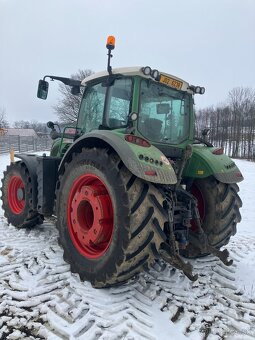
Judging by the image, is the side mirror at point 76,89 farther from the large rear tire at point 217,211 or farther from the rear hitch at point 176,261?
the rear hitch at point 176,261

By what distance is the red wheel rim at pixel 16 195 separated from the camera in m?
5.05

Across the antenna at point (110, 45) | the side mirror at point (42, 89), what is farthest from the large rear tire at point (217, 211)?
the side mirror at point (42, 89)

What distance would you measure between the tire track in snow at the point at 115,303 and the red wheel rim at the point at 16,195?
1.35 meters

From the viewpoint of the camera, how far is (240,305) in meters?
2.92

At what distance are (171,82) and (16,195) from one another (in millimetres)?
3234

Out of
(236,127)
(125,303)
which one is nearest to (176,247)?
(125,303)

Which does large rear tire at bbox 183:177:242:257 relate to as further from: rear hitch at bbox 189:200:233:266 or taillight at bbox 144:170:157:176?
taillight at bbox 144:170:157:176

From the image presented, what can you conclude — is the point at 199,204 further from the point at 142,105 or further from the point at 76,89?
the point at 76,89

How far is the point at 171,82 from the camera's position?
359 centimetres

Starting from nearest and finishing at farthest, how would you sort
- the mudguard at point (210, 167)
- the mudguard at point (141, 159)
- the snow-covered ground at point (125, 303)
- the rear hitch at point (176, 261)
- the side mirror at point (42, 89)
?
the snow-covered ground at point (125, 303)
the mudguard at point (141, 159)
the rear hitch at point (176, 261)
the mudguard at point (210, 167)
the side mirror at point (42, 89)

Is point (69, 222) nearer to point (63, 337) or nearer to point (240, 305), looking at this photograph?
point (63, 337)

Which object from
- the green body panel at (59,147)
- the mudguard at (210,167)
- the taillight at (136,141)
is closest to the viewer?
the taillight at (136,141)

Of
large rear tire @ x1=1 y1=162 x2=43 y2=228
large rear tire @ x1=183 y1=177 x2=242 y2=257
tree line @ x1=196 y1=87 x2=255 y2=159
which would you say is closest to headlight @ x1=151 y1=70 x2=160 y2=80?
large rear tire @ x1=183 y1=177 x2=242 y2=257

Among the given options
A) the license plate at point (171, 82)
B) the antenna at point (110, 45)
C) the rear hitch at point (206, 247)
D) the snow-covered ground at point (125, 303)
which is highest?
the antenna at point (110, 45)
